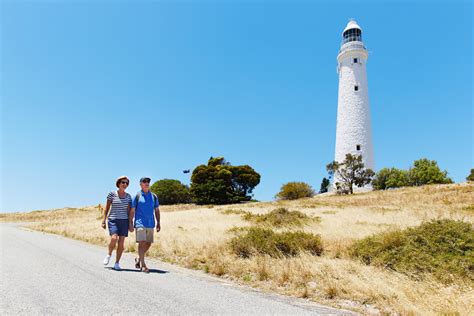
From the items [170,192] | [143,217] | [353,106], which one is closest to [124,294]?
[143,217]

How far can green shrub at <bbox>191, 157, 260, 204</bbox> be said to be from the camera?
54719 mm

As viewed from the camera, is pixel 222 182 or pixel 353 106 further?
pixel 222 182

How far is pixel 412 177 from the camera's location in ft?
197

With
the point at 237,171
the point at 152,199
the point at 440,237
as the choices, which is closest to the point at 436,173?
the point at 237,171

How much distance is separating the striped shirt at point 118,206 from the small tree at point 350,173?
128 ft

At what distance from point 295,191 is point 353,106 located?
1476cm

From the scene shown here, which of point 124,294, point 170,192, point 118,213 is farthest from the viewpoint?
point 170,192

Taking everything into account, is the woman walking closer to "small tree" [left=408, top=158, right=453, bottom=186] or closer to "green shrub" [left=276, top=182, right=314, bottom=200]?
"green shrub" [left=276, top=182, right=314, bottom=200]

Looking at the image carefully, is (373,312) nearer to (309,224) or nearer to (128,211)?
(128,211)

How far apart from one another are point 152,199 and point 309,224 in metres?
9.67

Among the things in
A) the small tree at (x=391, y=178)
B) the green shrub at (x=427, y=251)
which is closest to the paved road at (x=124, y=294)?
the green shrub at (x=427, y=251)

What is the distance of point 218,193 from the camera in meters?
54.6

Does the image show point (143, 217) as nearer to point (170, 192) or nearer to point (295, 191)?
point (295, 191)

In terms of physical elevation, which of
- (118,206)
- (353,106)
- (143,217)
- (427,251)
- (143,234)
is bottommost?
(427,251)
